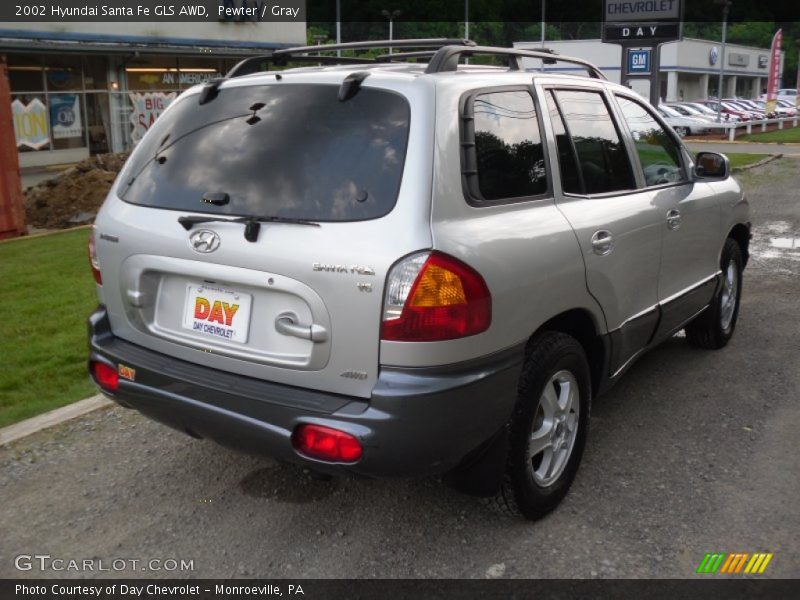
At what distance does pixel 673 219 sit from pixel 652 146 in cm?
47

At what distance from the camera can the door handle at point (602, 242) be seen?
3.64 m

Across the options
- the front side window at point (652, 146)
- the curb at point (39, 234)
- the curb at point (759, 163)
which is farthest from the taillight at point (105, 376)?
the curb at point (759, 163)

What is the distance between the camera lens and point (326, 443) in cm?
284

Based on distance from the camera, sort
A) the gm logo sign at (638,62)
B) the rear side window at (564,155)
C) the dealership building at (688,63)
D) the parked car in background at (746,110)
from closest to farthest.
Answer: the rear side window at (564,155)
the gm logo sign at (638,62)
the parked car in background at (746,110)
the dealership building at (688,63)

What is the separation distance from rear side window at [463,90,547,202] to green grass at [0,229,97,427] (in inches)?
122

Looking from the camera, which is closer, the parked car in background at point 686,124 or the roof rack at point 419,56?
the roof rack at point 419,56

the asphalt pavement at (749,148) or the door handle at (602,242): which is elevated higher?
the door handle at (602,242)

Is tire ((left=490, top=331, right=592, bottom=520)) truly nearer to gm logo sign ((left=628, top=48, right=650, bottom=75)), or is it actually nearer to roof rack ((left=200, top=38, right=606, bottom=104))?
roof rack ((left=200, top=38, right=606, bottom=104))

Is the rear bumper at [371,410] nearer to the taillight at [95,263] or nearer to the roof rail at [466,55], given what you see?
the taillight at [95,263]

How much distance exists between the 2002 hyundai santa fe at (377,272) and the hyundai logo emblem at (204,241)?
0.01 metres
